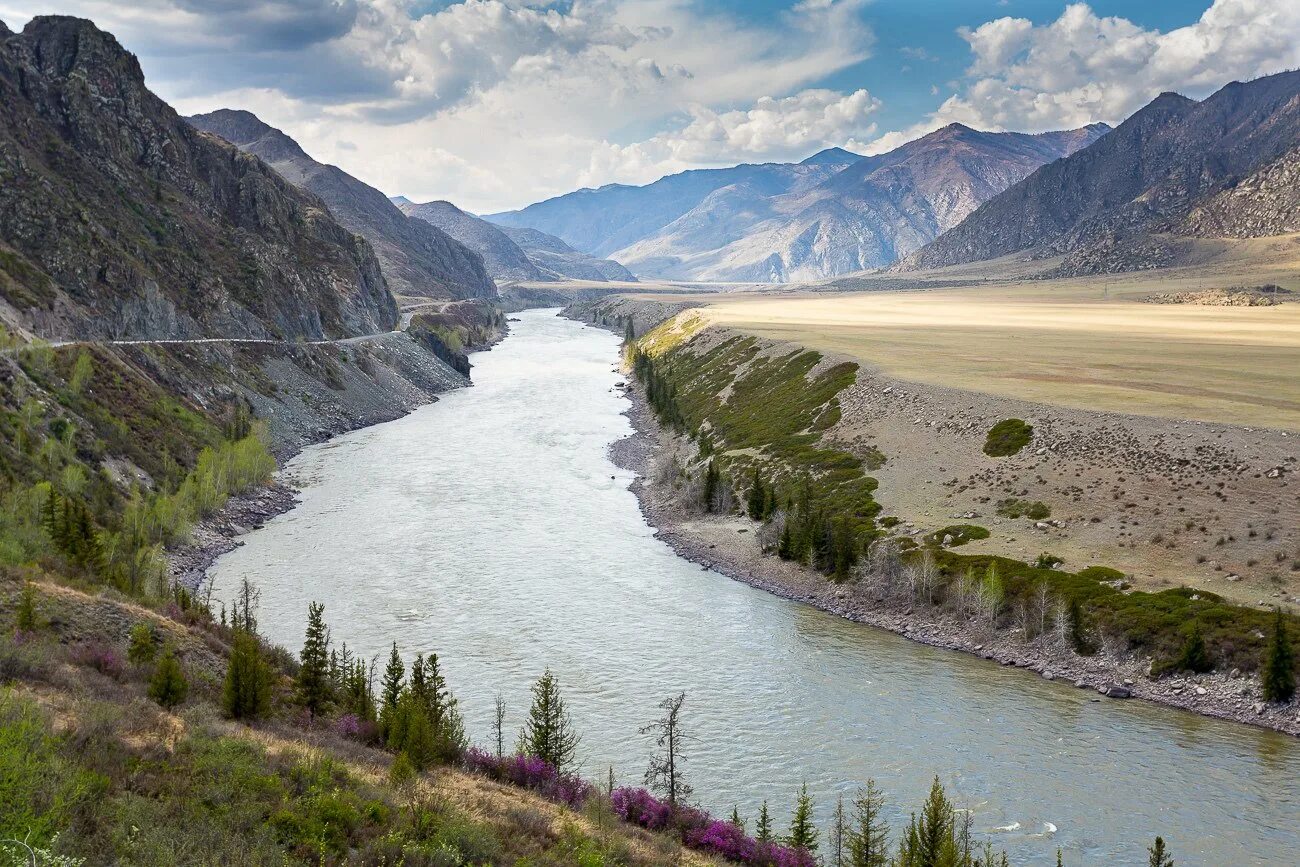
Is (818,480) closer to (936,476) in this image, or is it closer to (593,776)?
(936,476)

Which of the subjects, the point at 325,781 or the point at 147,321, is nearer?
the point at 325,781

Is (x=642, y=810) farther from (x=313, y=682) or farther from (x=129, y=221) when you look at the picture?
(x=129, y=221)

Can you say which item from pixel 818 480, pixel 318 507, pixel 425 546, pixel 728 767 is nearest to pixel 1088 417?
pixel 818 480

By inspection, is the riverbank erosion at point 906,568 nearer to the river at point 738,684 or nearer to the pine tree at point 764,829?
the river at point 738,684

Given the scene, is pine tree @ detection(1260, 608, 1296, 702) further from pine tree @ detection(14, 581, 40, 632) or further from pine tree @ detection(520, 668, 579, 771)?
→ pine tree @ detection(14, 581, 40, 632)

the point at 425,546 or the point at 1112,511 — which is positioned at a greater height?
the point at 1112,511

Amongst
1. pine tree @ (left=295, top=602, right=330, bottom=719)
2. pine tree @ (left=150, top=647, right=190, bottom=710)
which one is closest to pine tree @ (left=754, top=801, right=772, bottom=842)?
pine tree @ (left=295, top=602, right=330, bottom=719)
